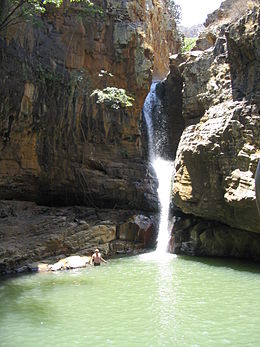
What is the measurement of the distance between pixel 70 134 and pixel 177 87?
25.6 ft

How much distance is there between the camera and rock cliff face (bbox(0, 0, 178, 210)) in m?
17.6

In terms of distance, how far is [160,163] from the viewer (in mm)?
22250

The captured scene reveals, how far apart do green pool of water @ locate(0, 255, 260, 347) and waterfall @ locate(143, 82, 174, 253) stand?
4811 millimetres

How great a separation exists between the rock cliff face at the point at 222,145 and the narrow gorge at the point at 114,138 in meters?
0.05

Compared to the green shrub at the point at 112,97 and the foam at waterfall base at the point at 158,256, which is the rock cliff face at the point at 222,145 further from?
the green shrub at the point at 112,97

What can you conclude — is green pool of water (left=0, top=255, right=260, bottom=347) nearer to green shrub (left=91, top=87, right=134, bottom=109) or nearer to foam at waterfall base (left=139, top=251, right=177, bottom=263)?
foam at waterfall base (left=139, top=251, right=177, bottom=263)

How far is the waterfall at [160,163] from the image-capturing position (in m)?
18.8

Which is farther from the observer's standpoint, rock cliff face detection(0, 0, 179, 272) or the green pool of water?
rock cliff face detection(0, 0, 179, 272)

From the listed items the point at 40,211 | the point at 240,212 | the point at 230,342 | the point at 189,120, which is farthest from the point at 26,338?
the point at 189,120

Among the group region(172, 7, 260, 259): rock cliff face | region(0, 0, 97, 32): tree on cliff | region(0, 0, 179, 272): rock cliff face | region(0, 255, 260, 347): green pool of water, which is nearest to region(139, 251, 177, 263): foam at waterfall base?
region(172, 7, 260, 259): rock cliff face

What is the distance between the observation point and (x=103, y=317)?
8.55 meters

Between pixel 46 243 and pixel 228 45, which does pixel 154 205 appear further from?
pixel 228 45

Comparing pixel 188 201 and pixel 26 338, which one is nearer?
pixel 26 338

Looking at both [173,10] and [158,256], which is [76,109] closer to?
[158,256]
